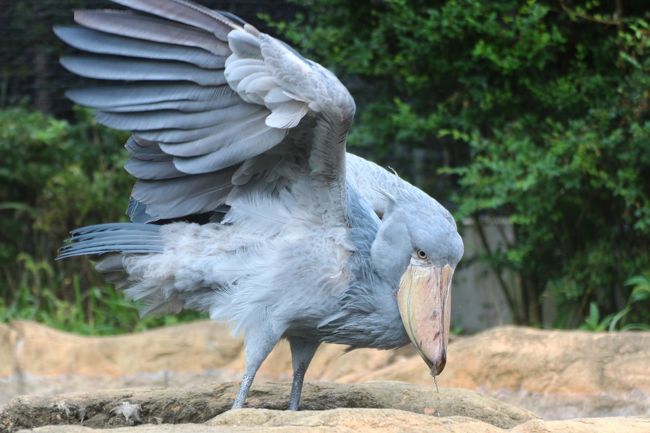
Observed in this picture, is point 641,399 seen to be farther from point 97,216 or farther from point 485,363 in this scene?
point 97,216

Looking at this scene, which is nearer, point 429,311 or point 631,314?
point 429,311

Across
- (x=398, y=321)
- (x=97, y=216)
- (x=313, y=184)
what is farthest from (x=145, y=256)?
(x=97, y=216)

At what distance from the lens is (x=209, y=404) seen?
12.1 feet

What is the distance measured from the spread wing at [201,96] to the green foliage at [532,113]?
2.26 m

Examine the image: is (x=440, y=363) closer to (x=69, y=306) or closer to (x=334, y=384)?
(x=334, y=384)

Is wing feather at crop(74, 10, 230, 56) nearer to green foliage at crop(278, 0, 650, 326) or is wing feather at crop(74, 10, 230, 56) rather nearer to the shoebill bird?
the shoebill bird

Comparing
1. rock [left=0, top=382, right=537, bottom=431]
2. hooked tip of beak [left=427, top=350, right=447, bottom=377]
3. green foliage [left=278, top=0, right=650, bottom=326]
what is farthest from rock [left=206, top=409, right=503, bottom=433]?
green foliage [left=278, top=0, right=650, bottom=326]

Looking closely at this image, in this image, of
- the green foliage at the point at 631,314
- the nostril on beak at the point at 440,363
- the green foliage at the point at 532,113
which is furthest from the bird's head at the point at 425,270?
the green foliage at the point at 631,314

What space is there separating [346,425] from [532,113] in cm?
388

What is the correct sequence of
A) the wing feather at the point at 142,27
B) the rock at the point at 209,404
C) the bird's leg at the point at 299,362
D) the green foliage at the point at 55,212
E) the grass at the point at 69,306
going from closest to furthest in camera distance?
the wing feather at the point at 142,27 < the rock at the point at 209,404 < the bird's leg at the point at 299,362 < the grass at the point at 69,306 < the green foliage at the point at 55,212

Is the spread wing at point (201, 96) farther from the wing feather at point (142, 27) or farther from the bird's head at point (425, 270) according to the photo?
the bird's head at point (425, 270)

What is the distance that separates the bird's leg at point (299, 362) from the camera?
3621 mm

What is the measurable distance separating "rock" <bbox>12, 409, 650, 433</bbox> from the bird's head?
60 centimetres

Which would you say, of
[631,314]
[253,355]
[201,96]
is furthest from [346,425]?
[631,314]
